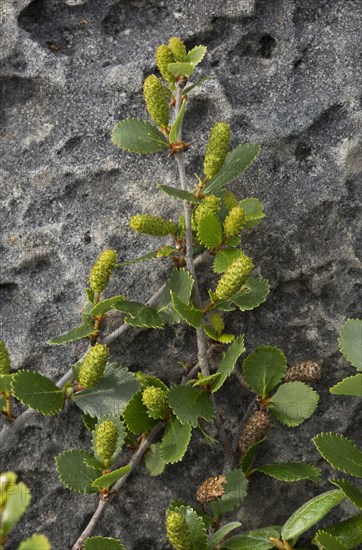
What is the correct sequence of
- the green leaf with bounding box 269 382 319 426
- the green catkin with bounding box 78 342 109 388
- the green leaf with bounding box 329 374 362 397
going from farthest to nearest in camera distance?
the green leaf with bounding box 269 382 319 426, the green catkin with bounding box 78 342 109 388, the green leaf with bounding box 329 374 362 397

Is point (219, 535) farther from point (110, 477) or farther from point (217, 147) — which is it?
point (217, 147)

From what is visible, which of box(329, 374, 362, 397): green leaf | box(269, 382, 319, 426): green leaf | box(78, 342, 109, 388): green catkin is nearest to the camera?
box(329, 374, 362, 397): green leaf

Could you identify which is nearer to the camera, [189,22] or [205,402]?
[205,402]

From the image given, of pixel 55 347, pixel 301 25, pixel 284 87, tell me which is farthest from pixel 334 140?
pixel 55 347

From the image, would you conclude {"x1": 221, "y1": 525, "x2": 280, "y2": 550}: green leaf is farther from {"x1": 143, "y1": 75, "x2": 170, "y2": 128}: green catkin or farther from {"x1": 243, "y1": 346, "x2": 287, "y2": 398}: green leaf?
{"x1": 143, "y1": 75, "x2": 170, "y2": 128}: green catkin

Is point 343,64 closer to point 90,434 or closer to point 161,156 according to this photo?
point 161,156

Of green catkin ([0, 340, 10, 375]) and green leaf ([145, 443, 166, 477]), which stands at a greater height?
green catkin ([0, 340, 10, 375])

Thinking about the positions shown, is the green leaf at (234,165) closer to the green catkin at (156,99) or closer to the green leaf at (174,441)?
the green catkin at (156,99)

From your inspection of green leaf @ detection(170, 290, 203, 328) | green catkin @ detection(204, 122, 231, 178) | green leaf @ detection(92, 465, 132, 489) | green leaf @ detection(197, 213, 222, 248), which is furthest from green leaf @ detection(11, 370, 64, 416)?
green catkin @ detection(204, 122, 231, 178)
